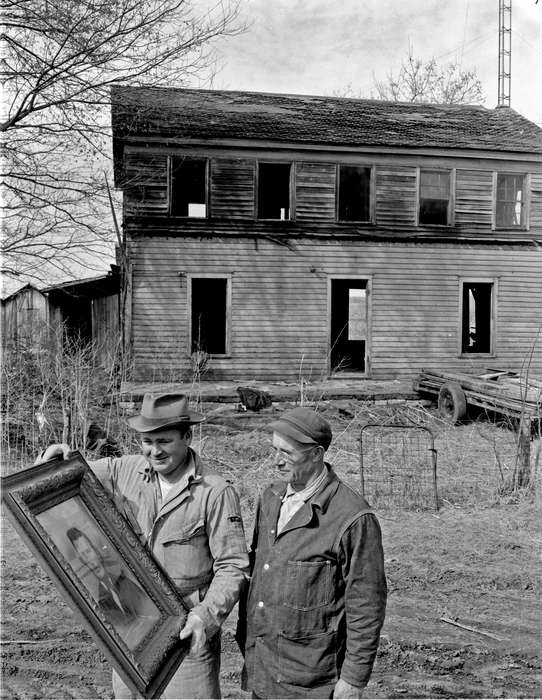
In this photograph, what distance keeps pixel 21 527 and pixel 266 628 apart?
1.15m

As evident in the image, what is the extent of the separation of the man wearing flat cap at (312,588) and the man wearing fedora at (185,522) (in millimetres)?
157

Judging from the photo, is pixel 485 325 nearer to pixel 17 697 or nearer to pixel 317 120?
pixel 317 120

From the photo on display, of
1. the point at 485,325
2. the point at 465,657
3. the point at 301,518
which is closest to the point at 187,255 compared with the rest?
the point at 485,325

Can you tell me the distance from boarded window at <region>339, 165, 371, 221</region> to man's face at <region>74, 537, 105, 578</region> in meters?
17.8

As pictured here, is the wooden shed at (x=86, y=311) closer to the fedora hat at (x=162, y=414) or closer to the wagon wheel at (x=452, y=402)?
the wagon wheel at (x=452, y=402)

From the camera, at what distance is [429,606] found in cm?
584

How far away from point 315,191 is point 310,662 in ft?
57.0

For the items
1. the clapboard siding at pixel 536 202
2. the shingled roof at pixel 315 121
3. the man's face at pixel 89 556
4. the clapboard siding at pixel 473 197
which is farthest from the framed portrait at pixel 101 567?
the clapboard siding at pixel 536 202

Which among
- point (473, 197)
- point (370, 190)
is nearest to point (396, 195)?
point (370, 190)

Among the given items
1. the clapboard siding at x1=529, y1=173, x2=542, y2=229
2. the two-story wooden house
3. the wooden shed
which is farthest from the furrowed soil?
the clapboard siding at x1=529, y1=173, x2=542, y2=229

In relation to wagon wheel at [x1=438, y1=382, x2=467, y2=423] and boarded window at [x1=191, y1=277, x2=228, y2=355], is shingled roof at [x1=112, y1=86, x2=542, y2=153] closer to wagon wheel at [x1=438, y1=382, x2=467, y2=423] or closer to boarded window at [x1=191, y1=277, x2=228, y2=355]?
boarded window at [x1=191, y1=277, x2=228, y2=355]

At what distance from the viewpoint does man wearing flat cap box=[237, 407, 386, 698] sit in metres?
2.79

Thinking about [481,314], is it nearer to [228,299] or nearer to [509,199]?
[509,199]

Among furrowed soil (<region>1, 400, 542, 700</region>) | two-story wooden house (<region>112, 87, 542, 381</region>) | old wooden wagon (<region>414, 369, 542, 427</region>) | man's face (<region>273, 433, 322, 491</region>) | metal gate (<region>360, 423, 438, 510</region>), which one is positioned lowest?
furrowed soil (<region>1, 400, 542, 700</region>)
